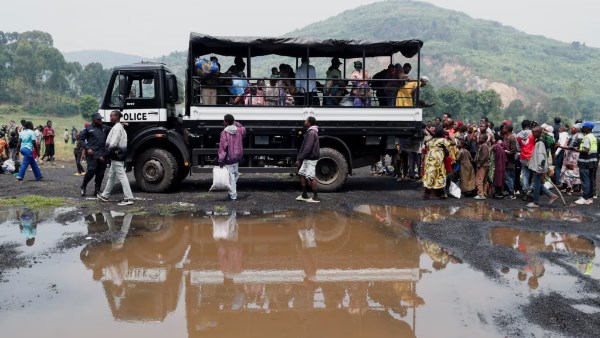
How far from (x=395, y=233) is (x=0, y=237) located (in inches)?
217

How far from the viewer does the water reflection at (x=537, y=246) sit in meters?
5.86

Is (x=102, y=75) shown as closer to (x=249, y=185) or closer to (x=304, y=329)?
(x=249, y=185)

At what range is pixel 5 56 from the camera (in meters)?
88.8

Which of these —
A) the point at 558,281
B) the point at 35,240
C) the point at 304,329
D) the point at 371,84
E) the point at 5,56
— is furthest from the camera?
the point at 5,56

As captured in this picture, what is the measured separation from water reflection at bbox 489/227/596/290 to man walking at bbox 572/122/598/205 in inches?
107

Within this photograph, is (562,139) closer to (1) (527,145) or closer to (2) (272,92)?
(1) (527,145)

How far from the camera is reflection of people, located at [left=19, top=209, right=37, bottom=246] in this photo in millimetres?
7102

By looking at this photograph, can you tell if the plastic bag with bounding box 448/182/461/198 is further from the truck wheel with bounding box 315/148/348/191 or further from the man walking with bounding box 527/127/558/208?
the truck wheel with bounding box 315/148/348/191

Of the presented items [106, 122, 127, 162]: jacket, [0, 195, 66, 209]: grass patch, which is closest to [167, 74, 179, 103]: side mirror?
[106, 122, 127, 162]: jacket

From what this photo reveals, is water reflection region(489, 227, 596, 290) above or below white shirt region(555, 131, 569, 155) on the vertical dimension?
below

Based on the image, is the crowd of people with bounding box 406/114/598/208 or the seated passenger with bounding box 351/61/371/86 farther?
the seated passenger with bounding box 351/61/371/86

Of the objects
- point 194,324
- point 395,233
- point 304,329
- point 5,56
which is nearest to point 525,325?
point 304,329

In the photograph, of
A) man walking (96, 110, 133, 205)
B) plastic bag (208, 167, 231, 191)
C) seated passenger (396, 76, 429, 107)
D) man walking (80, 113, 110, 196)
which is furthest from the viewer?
seated passenger (396, 76, 429, 107)

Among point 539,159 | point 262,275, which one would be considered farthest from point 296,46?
point 262,275
